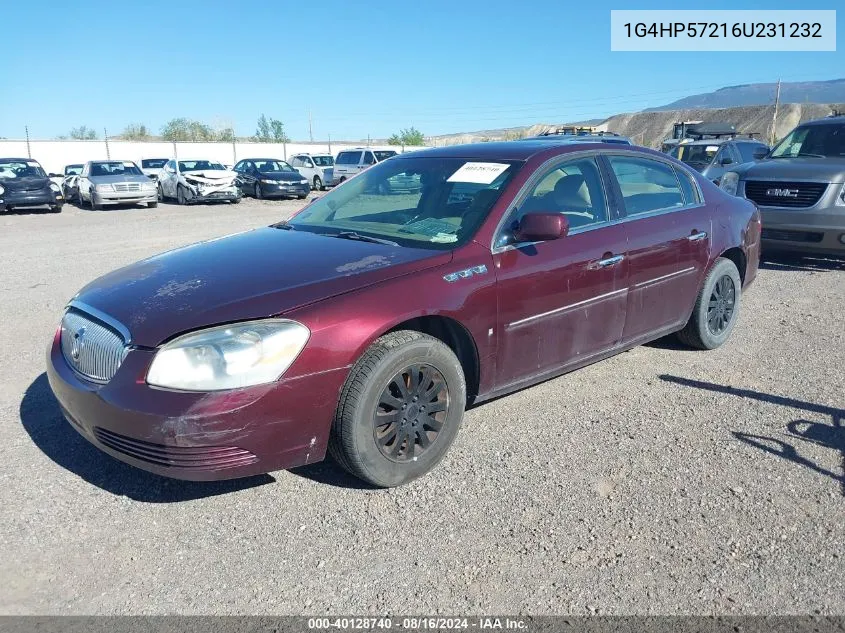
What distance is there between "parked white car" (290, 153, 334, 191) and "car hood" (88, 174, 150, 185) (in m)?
8.57

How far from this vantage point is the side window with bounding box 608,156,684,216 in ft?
14.9

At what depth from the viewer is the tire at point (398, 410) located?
10.1 feet

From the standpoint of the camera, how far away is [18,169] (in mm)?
19516

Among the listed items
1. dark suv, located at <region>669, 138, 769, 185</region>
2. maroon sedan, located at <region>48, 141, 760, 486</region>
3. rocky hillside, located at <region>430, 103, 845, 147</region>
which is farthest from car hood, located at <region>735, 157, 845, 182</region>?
rocky hillside, located at <region>430, 103, 845, 147</region>

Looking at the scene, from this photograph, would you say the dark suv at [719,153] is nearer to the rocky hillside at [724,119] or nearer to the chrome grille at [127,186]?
the chrome grille at [127,186]

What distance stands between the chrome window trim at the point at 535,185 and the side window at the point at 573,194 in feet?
0.07

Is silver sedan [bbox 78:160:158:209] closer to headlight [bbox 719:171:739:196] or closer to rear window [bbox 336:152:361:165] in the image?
rear window [bbox 336:152:361:165]

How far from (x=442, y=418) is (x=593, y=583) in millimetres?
1102

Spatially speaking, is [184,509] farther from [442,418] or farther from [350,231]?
[350,231]

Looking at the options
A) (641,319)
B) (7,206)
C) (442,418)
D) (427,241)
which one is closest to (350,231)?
(427,241)

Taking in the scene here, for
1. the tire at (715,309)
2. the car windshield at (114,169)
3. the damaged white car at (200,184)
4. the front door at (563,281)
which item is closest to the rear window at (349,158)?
the damaged white car at (200,184)

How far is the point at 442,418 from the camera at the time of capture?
11.3 feet

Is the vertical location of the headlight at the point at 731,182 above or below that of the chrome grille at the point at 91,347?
above

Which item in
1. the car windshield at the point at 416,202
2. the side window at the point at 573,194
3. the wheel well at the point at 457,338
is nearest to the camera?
the wheel well at the point at 457,338
